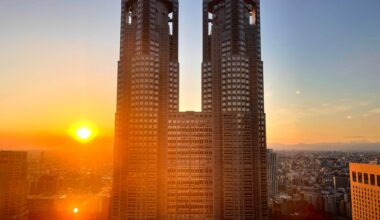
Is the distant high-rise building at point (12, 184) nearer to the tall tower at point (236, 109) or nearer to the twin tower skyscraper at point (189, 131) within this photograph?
the twin tower skyscraper at point (189, 131)

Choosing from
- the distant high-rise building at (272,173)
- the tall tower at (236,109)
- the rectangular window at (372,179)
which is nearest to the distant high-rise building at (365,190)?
the rectangular window at (372,179)

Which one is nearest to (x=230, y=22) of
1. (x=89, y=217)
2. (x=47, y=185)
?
(x=89, y=217)

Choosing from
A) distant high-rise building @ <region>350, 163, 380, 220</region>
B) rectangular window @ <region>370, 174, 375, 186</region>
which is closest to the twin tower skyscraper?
distant high-rise building @ <region>350, 163, 380, 220</region>

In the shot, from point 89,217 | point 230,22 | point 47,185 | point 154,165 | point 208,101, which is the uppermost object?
point 230,22

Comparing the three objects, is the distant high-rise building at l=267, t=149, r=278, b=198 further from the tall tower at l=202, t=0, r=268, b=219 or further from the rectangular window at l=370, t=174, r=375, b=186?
the rectangular window at l=370, t=174, r=375, b=186

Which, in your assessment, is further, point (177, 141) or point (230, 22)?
point (230, 22)

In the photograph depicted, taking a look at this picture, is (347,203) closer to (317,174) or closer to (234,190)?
(317,174)
